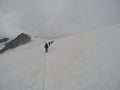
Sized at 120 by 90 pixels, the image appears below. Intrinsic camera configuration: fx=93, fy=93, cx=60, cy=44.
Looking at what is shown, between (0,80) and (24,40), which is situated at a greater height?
(24,40)

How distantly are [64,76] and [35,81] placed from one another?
236 cm

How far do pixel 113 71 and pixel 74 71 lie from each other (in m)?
2.89

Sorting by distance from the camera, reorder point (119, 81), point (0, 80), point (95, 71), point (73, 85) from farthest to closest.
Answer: point (0, 80), point (95, 71), point (73, 85), point (119, 81)

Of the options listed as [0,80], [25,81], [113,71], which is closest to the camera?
[113,71]

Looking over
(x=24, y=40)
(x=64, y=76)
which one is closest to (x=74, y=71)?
(x=64, y=76)

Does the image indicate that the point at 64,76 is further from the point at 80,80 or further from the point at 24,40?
the point at 24,40

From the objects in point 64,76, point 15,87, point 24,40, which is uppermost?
point 24,40

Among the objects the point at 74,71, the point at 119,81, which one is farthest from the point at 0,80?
the point at 119,81

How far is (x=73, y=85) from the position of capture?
6230mm

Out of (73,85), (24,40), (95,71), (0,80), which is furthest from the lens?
(24,40)

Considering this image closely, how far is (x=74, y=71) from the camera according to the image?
25.7 ft

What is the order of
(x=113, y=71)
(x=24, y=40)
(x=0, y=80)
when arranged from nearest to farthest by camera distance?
(x=113, y=71)
(x=0, y=80)
(x=24, y=40)

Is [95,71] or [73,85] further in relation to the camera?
[95,71]

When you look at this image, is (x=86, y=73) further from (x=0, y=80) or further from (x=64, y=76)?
(x=0, y=80)
